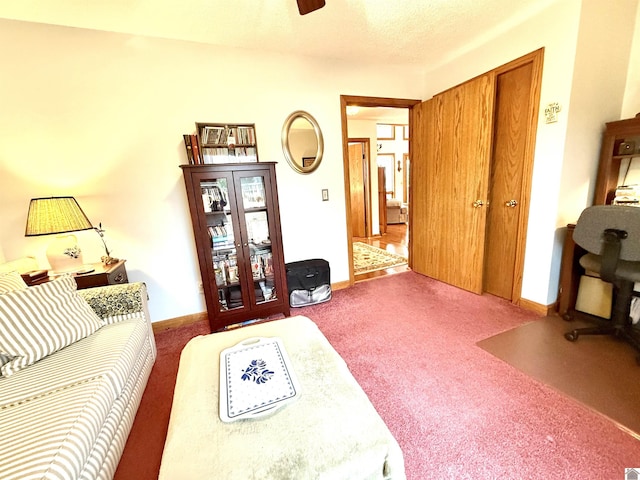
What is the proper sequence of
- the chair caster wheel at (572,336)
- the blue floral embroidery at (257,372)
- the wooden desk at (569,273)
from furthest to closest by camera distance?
the wooden desk at (569,273) → the chair caster wheel at (572,336) → the blue floral embroidery at (257,372)

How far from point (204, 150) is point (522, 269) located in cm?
304

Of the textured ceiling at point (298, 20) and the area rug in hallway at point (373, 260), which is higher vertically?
the textured ceiling at point (298, 20)

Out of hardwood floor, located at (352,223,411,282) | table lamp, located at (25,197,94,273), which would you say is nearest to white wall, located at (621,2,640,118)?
hardwood floor, located at (352,223,411,282)

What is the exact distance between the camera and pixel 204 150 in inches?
91.8

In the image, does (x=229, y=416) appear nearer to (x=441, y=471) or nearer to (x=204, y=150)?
(x=441, y=471)

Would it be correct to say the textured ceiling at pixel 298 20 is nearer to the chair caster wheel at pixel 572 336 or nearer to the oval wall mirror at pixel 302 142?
the oval wall mirror at pixel 302 142

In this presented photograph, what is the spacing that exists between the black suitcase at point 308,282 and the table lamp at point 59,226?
1.63 meters

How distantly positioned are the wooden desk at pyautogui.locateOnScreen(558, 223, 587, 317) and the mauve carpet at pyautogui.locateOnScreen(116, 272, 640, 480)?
0.87 feet

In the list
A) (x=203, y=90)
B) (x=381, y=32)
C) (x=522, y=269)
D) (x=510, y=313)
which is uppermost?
(x=381, y=32)

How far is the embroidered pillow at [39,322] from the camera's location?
124 cm

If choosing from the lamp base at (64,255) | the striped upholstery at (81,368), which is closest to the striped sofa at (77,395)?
the striped upholstery at (81,368)

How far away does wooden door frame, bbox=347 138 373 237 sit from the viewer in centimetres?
530

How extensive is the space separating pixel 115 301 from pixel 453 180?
3.12 m

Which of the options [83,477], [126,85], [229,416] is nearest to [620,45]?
[229,416]
